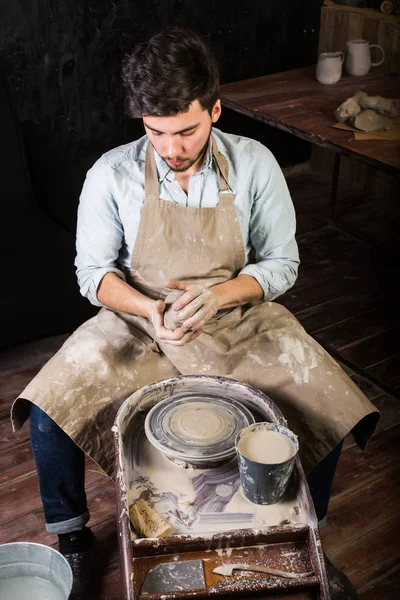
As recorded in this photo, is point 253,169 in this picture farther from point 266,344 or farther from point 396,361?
point 396,361

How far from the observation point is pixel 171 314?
182 centimetres

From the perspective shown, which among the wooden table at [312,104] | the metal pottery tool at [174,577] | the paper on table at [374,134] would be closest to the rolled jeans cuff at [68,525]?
the metal pottery tool at [174,577]

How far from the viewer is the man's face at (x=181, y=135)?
6.08 ft

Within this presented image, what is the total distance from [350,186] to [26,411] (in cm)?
322

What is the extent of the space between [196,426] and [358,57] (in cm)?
257

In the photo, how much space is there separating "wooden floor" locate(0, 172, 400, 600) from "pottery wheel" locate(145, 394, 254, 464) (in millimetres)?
701

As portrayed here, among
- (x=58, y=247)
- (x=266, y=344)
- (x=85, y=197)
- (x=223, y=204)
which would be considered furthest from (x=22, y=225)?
(x=266, y=344)

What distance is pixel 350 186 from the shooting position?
466 centimetres

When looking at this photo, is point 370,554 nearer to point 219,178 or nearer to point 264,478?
point 264,478

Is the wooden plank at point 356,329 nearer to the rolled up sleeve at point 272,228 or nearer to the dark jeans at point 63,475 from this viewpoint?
the rolled up sleeve at point 272,228

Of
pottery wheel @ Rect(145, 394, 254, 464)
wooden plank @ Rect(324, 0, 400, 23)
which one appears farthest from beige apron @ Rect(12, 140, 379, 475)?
wooden plank @ Rect(324, 0, 400, 23)

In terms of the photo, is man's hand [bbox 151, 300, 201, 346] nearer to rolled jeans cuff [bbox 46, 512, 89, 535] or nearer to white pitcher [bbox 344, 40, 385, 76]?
rolled jeans cuff [bbox 46, 512, 89, 535]

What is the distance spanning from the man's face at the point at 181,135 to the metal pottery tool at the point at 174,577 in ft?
3.35

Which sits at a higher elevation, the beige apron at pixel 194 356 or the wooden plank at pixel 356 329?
the beige apron at pixel 194 356
